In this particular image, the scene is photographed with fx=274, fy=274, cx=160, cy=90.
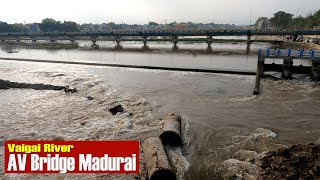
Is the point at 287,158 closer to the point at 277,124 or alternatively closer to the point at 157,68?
the point at 277,124

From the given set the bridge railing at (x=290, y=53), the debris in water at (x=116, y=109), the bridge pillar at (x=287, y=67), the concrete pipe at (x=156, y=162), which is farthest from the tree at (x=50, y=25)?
the concrete pipe at (x=156, y=162)

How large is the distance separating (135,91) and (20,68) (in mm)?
29627

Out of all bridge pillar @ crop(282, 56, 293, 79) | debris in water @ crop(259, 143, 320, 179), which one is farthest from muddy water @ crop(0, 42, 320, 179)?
bridge pillar @ crop(282, 56, 293, 79)

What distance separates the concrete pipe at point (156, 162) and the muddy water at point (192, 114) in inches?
53.9

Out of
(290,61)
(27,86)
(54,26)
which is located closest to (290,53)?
(290,61)

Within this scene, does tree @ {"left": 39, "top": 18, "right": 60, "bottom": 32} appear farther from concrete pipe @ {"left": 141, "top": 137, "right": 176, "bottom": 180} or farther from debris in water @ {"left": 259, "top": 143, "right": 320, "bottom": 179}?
debris in water @ {"left": 259, "top": 143, "right": 320, "bottom": 179}

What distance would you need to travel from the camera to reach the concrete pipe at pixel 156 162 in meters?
12.3

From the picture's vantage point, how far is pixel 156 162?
1283 centimetres

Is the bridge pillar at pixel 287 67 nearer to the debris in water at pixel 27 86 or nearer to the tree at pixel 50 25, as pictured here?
the debris in water at pixel 27 86

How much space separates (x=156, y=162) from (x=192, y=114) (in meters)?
10.3

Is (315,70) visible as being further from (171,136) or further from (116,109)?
(171,136)

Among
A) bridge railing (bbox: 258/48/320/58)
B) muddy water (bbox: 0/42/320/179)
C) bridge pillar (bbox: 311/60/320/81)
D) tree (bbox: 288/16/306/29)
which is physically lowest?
muddy water (bbox: 0/42/320/179)

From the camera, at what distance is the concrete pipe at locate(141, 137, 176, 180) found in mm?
12273

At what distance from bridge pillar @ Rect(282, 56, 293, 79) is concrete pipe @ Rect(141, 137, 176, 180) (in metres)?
24.0
